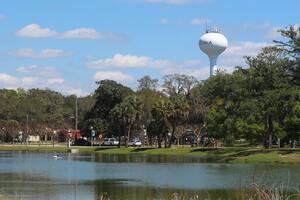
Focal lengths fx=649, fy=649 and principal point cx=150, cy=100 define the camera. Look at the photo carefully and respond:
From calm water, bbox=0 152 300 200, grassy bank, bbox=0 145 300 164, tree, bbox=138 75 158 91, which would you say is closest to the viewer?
calm water, bbox=0 152 300 200

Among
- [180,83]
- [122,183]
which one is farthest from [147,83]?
[122,183]

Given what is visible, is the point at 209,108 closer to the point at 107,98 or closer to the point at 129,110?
the point at 129,110

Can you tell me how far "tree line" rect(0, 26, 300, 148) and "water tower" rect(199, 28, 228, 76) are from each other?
49.3 feet

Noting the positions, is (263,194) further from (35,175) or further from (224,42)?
(224,42)

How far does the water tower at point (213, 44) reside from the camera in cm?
15638

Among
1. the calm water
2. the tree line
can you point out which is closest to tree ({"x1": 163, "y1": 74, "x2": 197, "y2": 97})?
the tree line

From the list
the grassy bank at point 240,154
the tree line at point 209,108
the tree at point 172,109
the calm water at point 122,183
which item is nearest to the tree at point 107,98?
the tree line at point 209,108

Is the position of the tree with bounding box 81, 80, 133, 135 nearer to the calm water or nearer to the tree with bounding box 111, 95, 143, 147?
the tree with bounding box 111, 95, 143, 147

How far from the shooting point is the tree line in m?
82.1

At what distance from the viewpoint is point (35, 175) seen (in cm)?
5031

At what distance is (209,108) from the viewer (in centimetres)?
12194

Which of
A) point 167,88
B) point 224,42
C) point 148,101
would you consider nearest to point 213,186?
point 148,101

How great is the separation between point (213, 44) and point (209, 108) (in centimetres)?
3742

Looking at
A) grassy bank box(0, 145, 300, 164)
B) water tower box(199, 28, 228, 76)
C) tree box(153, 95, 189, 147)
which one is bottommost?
grassy bank box(0, 145, 300, 164)
